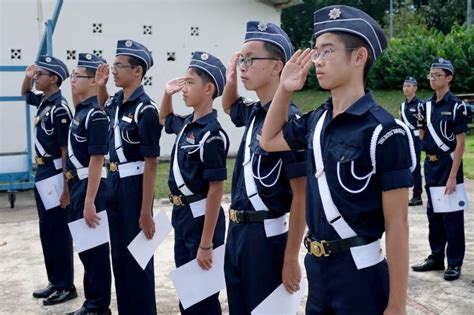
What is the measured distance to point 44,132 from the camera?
5.37 meters

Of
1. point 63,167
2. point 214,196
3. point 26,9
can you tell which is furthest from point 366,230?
point 26,9

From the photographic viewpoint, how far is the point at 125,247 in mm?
4520

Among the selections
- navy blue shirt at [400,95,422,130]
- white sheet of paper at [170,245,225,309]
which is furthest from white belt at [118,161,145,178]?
navy blue shirt at [400,95,422,130]

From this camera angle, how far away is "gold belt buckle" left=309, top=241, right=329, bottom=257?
2555 millimetres

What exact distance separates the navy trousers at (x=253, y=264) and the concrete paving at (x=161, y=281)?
6.20ft

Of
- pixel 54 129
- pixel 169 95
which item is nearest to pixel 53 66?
pixel 54 129

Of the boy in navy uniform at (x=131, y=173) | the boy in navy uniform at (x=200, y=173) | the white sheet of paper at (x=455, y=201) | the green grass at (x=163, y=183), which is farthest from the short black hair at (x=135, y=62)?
the green grass at (x=163, y=183)

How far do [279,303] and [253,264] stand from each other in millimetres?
234

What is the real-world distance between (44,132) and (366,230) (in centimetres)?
361

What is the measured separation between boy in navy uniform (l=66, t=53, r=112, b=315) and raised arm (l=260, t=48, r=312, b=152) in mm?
2130

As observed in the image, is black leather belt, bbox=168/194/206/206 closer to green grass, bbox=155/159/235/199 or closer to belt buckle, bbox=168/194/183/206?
belt buckle, bbox=168/194/183/206

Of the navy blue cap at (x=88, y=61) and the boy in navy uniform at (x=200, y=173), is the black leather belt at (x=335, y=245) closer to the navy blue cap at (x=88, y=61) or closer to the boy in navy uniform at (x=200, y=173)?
the boy in navy uniform at (x=200, y=173)

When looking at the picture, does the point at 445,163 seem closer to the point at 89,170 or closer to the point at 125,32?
the point at 89,170

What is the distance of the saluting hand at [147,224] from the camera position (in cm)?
442
